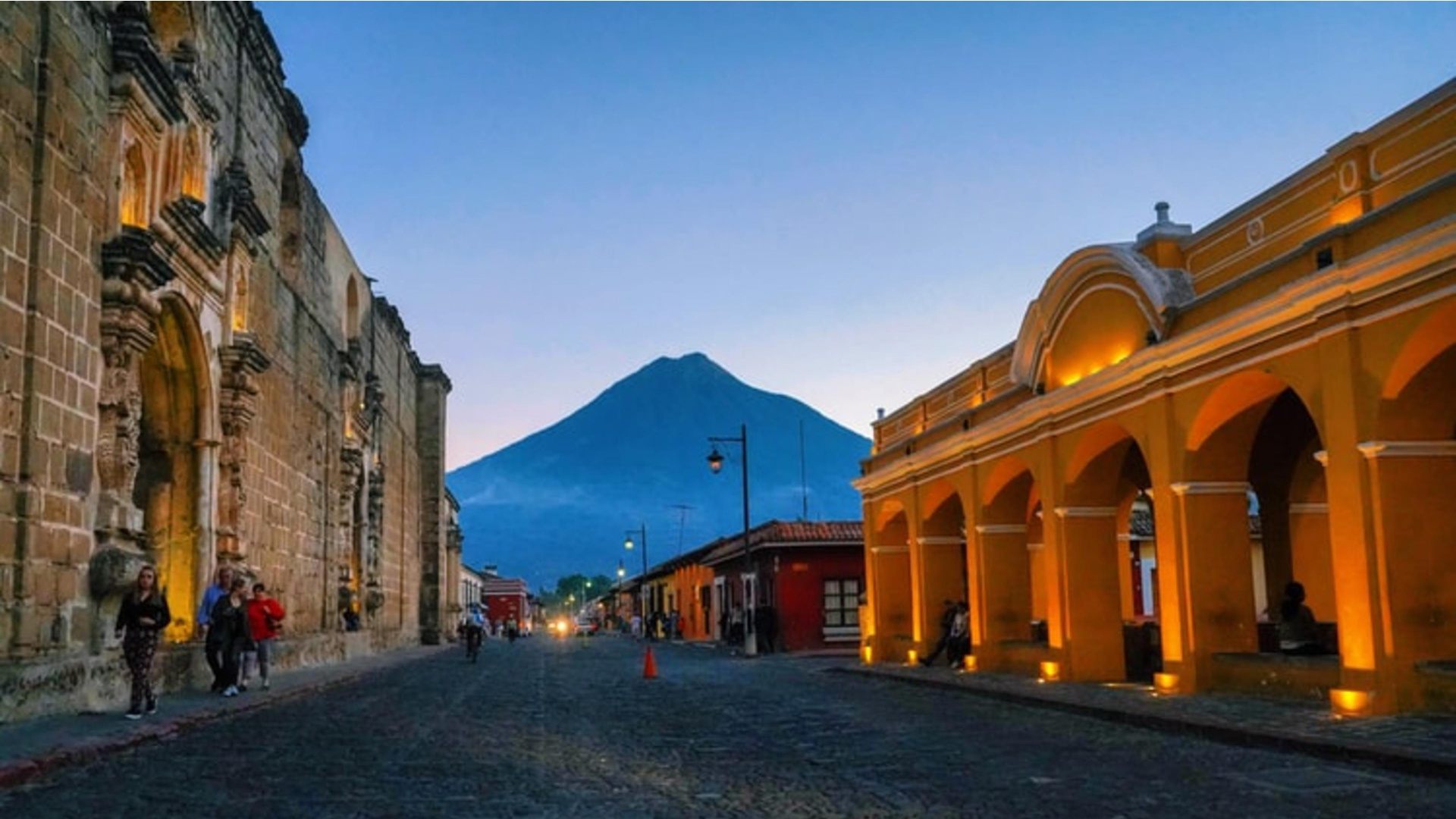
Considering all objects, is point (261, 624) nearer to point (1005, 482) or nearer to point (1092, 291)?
point (1005, 482)

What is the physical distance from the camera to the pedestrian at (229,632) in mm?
16203

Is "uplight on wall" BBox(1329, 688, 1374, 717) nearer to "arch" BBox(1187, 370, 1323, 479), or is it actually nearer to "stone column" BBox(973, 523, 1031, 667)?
"arch" BBox(1187, 370, 1323, 479)

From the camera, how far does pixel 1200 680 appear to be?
48.0ft

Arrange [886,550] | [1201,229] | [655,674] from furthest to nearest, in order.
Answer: [886,550]
[655,674]
[1201,229]

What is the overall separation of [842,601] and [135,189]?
1040 inches

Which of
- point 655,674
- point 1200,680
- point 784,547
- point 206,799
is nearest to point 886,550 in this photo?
point 655,674

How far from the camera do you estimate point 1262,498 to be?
18.0m

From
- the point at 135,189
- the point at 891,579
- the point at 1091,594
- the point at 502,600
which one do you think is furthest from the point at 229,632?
the point at 502,600

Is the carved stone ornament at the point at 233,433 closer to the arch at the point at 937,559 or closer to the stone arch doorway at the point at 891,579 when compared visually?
the arch at the point at 937,559

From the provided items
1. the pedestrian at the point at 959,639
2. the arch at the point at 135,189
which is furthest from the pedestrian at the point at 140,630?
the pedestrian at the point at 959,639

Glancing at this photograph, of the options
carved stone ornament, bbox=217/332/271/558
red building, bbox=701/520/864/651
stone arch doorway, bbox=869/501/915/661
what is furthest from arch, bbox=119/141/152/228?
red building, bbox=701/520/864/651

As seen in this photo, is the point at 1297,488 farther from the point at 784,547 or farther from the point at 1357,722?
the point at 784,547

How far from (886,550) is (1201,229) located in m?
13.8

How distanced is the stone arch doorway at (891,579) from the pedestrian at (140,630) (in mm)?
16575
